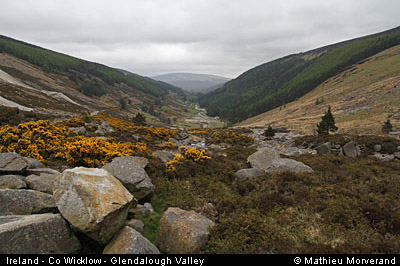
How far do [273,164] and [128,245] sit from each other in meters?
11.2

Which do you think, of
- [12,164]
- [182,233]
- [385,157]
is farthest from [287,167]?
[12,164]

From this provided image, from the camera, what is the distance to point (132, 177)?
9.34 metres

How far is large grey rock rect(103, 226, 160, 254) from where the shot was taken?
5.18 metres

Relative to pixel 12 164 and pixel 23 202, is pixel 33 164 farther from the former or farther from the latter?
pixel 23 202

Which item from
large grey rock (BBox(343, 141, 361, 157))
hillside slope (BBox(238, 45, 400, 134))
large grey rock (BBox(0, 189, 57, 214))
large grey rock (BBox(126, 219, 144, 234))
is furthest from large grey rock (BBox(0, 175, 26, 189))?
hillside slope (BBox(238, 45, 400, 134))

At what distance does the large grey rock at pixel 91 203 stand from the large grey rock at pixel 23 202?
1019 millimetres

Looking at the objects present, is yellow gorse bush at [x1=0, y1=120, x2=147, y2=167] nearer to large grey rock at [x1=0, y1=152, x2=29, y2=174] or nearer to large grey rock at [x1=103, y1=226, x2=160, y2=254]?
large grey rock at [x1=0, y1=152, x2=29, y2=174]

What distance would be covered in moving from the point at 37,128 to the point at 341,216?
20.8 meters

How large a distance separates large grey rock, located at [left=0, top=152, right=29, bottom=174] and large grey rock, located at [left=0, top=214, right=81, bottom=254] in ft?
13.5

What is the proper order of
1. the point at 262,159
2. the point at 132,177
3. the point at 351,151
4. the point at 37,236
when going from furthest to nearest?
the point at 351,151 → the point at 262,159 → the point at 132,177 → the point at 37,236

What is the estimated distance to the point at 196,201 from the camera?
31.8 feet

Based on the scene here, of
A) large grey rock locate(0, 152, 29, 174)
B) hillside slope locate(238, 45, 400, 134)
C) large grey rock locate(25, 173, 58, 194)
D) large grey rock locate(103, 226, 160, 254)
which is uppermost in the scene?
hillside slope locate(238, 45, 400, 134)
